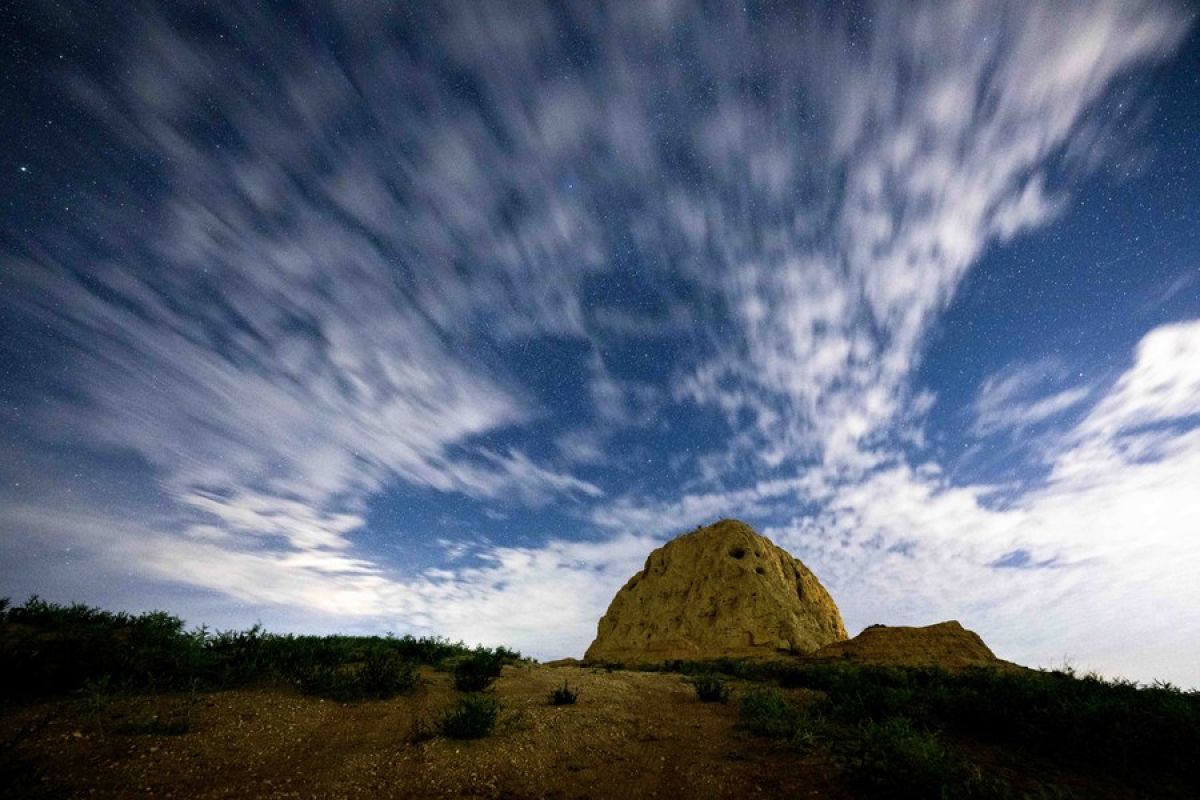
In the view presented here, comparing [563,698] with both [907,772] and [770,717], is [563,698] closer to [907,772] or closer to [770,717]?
[770,717]

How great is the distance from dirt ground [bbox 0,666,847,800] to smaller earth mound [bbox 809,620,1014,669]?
24021 mm

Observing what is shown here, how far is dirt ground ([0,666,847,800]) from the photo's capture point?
4816 mm

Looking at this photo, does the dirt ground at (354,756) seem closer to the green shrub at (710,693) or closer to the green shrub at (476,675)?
the green shrub at (476,675)

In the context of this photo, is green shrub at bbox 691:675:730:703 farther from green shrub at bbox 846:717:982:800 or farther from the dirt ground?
green shrub at bbox 846:717:982:800

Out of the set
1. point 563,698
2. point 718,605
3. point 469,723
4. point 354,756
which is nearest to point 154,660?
point 354,756

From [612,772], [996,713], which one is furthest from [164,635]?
[996,713]

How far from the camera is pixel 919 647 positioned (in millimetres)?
28688

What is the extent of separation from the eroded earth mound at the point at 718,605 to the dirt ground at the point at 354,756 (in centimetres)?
2878

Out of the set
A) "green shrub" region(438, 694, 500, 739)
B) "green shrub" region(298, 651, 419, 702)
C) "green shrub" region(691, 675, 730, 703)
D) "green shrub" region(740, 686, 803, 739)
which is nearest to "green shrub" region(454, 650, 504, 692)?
"green shrub" region(298, 651, 419, 702)

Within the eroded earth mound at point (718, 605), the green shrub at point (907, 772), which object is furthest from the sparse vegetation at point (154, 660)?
the eroded earth mound at point (718, 605)

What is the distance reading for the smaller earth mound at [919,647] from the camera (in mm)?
26344

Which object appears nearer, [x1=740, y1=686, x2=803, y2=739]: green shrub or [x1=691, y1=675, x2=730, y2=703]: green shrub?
[x1=740, y1=686, x2=803, y2=739]: green shrub

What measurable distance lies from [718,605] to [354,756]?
125 ft

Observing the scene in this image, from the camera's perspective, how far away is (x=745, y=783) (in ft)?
19.0
